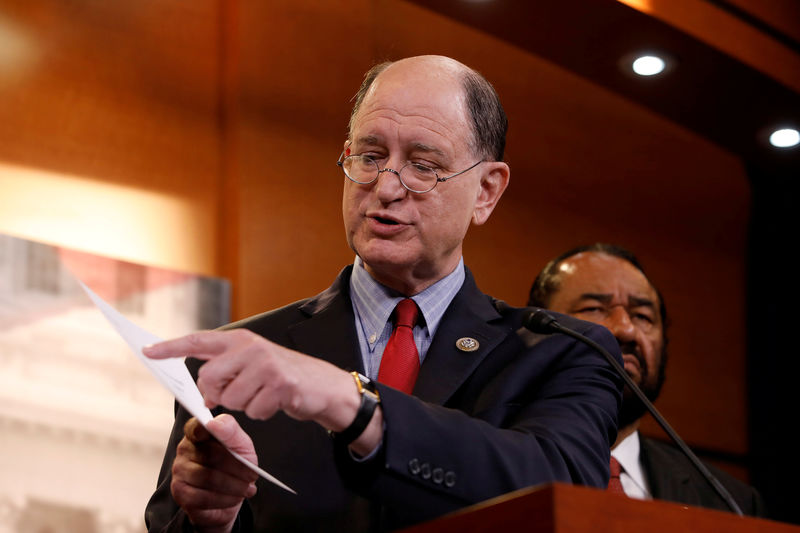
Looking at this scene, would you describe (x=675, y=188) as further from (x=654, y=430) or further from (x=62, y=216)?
(x=62, y=216)

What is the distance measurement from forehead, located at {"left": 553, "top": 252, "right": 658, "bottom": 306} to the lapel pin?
152cm

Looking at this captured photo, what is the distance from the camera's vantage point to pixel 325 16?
14.3ft

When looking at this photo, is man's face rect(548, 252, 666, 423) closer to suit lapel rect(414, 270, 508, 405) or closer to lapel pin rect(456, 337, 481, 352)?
suit lapel rect(414, 270, 508, 405)

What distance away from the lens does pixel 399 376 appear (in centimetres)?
185

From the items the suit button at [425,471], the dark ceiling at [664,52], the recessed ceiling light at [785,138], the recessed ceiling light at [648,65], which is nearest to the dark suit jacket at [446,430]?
the suit button at [425,471]

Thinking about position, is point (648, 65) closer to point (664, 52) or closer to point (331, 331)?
point (664, 52)

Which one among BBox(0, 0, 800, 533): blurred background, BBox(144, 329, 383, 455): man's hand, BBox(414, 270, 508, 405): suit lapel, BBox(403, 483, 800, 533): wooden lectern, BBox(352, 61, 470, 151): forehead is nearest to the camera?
BBox(403, 483, 800, 533): wooden lectern

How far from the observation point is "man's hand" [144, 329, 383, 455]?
4.34ft

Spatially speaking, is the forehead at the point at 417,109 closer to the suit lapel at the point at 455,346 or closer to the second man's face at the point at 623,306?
the suit lapel at the point at 455,346

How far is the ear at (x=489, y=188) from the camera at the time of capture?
88.3 inches

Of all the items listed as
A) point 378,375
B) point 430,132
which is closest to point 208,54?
point 430,132

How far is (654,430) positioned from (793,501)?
0.89 meters

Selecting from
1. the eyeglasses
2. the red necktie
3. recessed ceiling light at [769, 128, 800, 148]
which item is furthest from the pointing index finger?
recessed ceiling light at [769, 128, 800, 148]

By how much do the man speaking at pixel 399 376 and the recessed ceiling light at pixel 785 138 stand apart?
353cm
